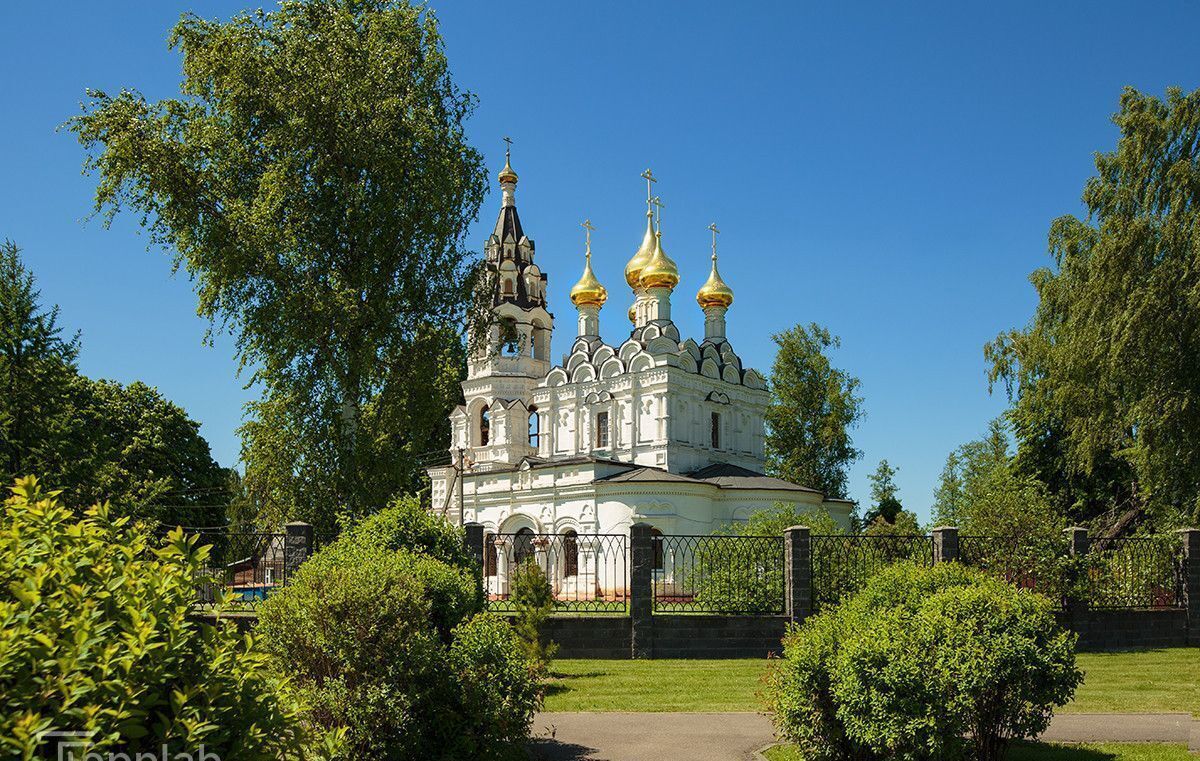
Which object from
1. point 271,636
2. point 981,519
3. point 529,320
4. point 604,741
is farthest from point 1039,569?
point 529,320

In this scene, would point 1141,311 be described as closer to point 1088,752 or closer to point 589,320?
point 1088,752

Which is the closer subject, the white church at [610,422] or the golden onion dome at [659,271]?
the white church at [610,422]

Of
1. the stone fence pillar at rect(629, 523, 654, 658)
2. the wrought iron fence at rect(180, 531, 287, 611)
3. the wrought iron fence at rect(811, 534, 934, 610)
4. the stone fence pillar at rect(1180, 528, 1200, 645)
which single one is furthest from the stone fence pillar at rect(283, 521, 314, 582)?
the stone fence pillar at rect(1180, 528, 1200, 645)

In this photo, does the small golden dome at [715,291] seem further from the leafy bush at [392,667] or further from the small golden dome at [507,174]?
the leafy bush at [392,667]

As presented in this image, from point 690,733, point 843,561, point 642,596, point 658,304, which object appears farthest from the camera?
point 658,304

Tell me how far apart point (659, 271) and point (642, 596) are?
23122mm

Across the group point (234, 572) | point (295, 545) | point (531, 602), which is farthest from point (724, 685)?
point (234, 572)

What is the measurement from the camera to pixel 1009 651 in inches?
267

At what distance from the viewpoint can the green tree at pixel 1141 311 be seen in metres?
21.8

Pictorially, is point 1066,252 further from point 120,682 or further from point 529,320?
point 120,682

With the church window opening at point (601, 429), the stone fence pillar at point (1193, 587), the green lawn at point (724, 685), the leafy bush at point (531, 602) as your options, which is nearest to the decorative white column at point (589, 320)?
the church window opening at point (601, 429)

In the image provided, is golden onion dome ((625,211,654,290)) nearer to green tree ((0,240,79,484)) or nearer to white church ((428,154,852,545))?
white church ((428,154,852,545))

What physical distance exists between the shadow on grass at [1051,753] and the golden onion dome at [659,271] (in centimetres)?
2891

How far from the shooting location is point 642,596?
14.7 metres
